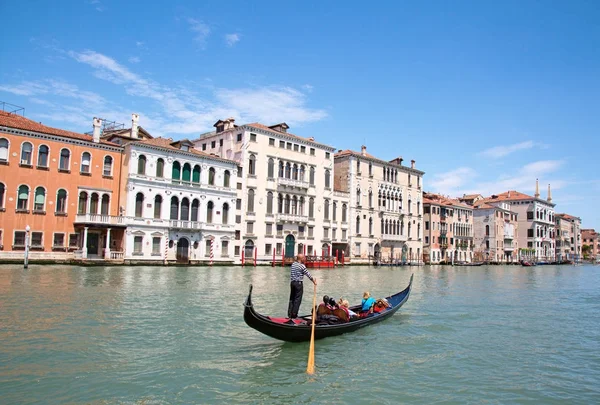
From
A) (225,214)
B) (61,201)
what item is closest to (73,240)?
(61,201)

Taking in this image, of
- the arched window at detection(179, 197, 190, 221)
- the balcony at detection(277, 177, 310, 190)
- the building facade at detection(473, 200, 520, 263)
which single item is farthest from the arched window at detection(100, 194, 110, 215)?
the building facade at detection(473, 200, 520, 263)

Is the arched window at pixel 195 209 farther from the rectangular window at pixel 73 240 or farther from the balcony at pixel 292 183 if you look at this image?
the rectangular window at pixel 73 240

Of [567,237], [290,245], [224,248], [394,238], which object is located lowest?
[224,248]

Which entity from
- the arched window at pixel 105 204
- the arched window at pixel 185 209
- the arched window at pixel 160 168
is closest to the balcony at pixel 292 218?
the arched window at pixel 185 209

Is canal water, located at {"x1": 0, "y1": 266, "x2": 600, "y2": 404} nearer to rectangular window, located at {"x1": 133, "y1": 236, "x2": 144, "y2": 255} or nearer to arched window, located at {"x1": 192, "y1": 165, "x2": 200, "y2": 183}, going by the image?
rectangular window, located at {"x1": 133, "y1": 236, "x2": 144, "y2": 255}

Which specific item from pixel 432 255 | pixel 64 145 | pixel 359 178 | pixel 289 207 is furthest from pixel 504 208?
pixel 64 145

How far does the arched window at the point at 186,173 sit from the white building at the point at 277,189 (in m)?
3.52

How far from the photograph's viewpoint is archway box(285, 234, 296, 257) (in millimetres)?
38028

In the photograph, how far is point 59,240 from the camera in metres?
26.3

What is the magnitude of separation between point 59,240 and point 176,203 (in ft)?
24.1

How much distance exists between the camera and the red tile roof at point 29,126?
25.4m

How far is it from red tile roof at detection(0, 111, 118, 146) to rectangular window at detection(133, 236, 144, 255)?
6024 mm

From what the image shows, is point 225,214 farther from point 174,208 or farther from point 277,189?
point 277,189

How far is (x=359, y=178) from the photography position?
145ft
